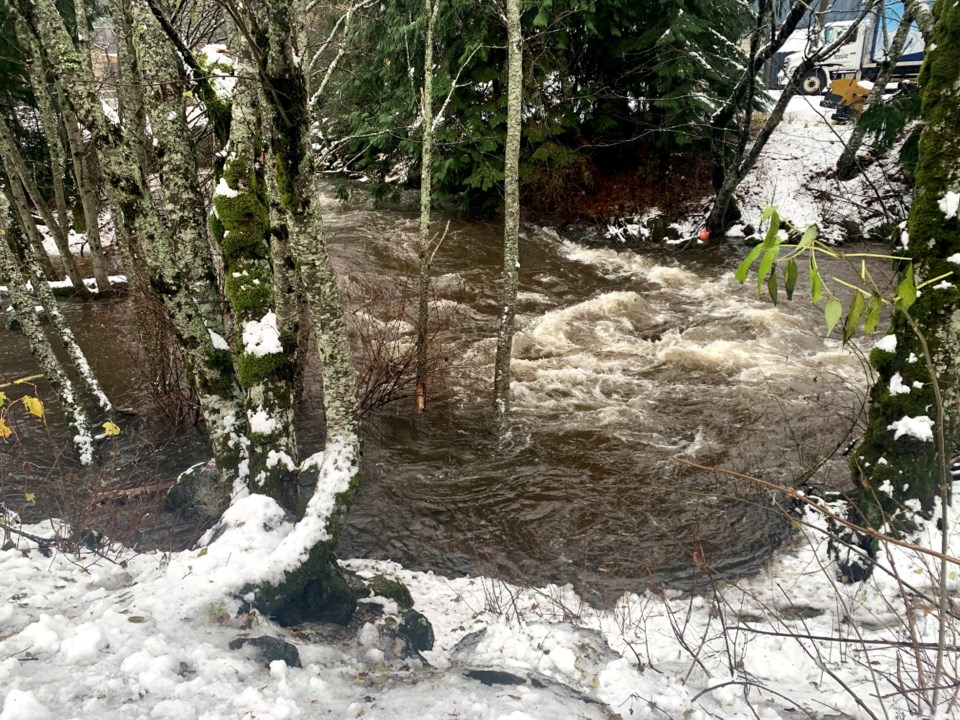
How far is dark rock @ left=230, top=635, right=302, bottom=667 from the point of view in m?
3.57

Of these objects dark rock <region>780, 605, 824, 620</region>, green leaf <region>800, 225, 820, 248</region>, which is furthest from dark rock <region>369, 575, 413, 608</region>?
green leaf <region>800, 225, 820, 248</region>

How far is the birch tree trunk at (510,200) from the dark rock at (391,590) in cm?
292

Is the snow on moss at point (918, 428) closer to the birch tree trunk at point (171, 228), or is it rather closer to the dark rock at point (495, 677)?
the dark rock at point (495, 677)

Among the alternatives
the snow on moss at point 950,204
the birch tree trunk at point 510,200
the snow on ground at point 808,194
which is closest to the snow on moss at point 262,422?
the birch tree trunk at point 510,200

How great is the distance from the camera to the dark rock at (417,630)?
4.37 meters

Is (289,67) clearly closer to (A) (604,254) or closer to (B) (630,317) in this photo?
(B) (630,317)

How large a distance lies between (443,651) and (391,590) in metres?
0.77

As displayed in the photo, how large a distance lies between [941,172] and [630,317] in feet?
23.8

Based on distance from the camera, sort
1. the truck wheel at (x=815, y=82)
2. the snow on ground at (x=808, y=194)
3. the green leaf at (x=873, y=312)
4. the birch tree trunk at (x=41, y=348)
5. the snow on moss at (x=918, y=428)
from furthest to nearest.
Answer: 1. the truck wheel at (x=815, y=82)
2. the snow on ground at (x=808, y=194)
3. the birch tree trunk at (x=41, y=348)
4. the snow on moss at (x=918, y=428)
5. the green leaf at (x=873, y=312)

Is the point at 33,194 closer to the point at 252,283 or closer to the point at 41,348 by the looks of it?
the point at 41,348

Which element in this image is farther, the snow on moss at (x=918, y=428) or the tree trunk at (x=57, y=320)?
the tree trunk at (x=57, y=320)

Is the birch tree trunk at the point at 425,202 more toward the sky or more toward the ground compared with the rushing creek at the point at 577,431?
more toward the sky

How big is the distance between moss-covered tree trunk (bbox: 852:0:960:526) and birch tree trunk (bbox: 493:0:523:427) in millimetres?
3464

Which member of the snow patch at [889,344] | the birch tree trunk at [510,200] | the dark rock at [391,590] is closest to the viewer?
the snow patch at [889,344]
